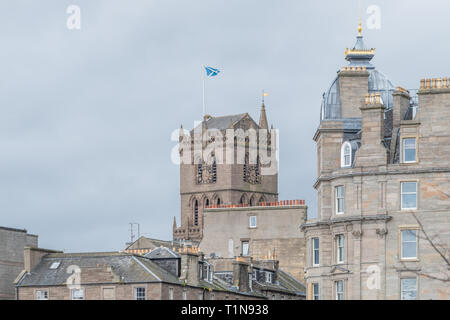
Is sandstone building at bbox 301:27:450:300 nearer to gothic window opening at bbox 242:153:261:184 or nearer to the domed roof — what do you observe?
the domed roof

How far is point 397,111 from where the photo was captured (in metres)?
78.2

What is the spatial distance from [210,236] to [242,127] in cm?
5769

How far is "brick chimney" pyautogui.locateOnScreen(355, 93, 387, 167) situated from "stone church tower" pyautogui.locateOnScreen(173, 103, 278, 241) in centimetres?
10483

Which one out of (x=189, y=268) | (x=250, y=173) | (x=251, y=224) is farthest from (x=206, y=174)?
(x=189, y=268)

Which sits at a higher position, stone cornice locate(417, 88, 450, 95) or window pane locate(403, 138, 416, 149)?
stone cornice locate(417, 88, 450, 95)

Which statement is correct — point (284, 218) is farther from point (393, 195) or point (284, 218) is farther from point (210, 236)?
point (393, 195)

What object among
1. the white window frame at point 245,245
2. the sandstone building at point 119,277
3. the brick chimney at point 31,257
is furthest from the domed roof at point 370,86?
the white window frame at point 245,245

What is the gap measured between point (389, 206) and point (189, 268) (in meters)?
24.7

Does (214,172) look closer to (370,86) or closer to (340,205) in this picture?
(370,86)

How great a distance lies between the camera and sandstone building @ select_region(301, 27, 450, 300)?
74.2 meters

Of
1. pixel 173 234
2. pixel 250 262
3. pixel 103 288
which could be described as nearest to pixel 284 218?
pixel 250 262

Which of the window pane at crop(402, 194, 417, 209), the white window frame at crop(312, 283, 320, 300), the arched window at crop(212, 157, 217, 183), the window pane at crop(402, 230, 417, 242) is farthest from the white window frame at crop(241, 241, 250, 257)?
the arched window at crop(212, 157, 217, 183)

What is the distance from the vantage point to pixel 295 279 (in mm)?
119188
